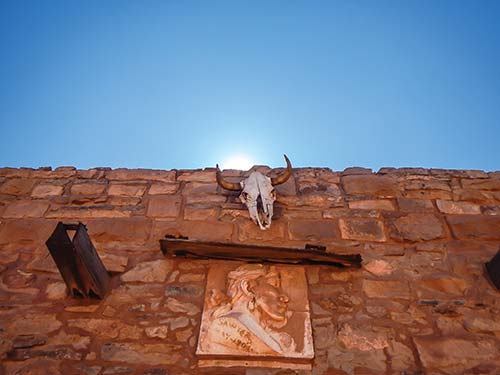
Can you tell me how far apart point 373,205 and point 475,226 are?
0.80 metres

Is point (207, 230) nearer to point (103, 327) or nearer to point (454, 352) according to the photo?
point (103, 327)

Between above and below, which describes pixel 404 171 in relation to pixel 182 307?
above

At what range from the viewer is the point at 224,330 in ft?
8.70

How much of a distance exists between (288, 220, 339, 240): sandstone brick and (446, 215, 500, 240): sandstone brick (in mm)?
957

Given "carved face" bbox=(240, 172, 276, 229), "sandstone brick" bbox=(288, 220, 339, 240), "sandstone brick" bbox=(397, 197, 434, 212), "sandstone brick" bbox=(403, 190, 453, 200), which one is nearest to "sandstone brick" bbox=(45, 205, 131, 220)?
"carved face" bbox=(240, 172, 276, 229)

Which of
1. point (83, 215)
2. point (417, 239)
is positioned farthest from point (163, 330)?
point (417, 239)

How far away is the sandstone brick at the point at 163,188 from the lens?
12.9 feet

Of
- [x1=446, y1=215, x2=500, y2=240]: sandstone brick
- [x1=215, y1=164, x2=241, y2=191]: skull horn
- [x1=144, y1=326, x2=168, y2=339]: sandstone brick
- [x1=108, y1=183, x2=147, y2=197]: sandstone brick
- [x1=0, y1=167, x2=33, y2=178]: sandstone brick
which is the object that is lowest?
[x1=144, y1=326, x2=168, y2=339]: sandstone brick

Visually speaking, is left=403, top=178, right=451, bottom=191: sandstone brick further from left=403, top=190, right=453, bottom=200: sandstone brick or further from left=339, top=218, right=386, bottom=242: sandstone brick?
left=339, top=218, right=386, bottom=242: sandstone brick

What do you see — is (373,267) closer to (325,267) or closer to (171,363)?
(325,267)

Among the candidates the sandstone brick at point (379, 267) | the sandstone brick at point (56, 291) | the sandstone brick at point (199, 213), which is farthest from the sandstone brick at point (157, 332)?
the sandstone brick at point (379, 267)

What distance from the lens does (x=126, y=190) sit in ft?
13.0

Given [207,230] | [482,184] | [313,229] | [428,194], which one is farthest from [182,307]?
[482,184]

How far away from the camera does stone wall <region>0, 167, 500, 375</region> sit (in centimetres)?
265
